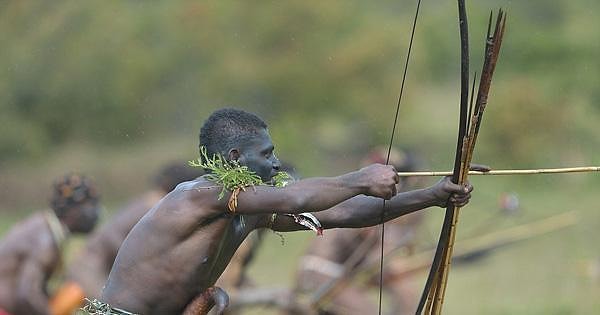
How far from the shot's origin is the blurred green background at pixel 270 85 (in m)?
22.8

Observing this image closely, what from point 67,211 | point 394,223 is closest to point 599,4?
point 394,223

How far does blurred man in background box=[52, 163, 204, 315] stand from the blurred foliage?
12724 millimetres

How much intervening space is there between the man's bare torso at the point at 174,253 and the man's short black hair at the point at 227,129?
20 cm

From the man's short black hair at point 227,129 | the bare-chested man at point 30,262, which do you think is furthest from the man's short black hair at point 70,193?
the man's short black hair at point 227,129

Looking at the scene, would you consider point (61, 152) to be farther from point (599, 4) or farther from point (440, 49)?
point (599, 4)

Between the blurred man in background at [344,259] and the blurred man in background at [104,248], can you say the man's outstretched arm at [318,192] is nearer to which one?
the blurred man in background at [104,248]

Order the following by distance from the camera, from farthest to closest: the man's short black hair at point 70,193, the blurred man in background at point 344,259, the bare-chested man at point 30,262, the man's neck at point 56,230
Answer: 1. the blurred man in background at point 344,259
2. the man's short black hair at point 70,193
3. the man's neck at point 56,230
4. the bare-chested man at point 30,262

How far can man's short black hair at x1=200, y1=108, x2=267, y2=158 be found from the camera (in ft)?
18.1

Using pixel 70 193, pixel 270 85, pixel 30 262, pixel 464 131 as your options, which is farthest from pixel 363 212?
pixel 270 85

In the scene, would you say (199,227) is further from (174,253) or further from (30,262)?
(30,262)

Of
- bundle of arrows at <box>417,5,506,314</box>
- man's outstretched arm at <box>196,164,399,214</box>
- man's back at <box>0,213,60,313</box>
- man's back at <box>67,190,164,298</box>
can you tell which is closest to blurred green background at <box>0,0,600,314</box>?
man's back at <box>67,190,164,298</box>

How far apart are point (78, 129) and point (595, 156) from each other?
9.25 m

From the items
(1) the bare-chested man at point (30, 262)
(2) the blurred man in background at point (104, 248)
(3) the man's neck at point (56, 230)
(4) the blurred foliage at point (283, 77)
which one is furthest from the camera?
(4) the blurred foliage at point (283, 77)

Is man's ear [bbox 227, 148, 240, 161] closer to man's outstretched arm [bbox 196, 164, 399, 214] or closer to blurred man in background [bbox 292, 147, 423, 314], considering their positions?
man's outstretched arm [bbox 196, 164, 399, 214]
